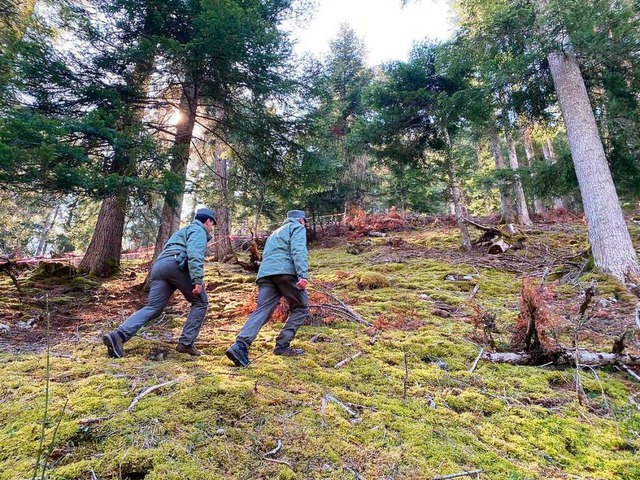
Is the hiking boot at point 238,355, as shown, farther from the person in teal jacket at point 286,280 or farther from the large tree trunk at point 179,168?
the large tree trunk at point 179,168

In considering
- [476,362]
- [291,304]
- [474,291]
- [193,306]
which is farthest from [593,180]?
[193,306]

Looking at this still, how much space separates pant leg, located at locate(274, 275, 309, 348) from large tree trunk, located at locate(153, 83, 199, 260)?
3.85 meters

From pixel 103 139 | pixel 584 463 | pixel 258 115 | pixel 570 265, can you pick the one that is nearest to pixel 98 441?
pixel 584 463

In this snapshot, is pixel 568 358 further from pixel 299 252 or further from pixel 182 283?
pixel 182 283

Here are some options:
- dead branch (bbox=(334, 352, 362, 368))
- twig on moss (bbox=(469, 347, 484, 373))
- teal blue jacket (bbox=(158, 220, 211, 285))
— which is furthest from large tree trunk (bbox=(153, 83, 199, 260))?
twig on moss (bbox=(469, 347, 484, 373))

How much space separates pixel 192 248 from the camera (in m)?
3.86

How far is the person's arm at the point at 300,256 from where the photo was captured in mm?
3916

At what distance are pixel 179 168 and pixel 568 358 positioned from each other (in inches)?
312

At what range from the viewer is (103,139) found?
6.70m

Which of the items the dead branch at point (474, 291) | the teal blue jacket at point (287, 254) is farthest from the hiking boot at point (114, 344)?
the dead branch at point (474, 291)

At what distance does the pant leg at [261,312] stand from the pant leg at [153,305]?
39.2 inches

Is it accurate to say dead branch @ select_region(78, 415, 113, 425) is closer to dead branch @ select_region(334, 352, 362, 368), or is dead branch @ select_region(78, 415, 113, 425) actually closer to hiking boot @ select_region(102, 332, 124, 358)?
hiking boot @ select_region(102, 332, 124, 358)

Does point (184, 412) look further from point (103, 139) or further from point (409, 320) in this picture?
point (103, 139)

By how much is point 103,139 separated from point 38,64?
1.81 metres
